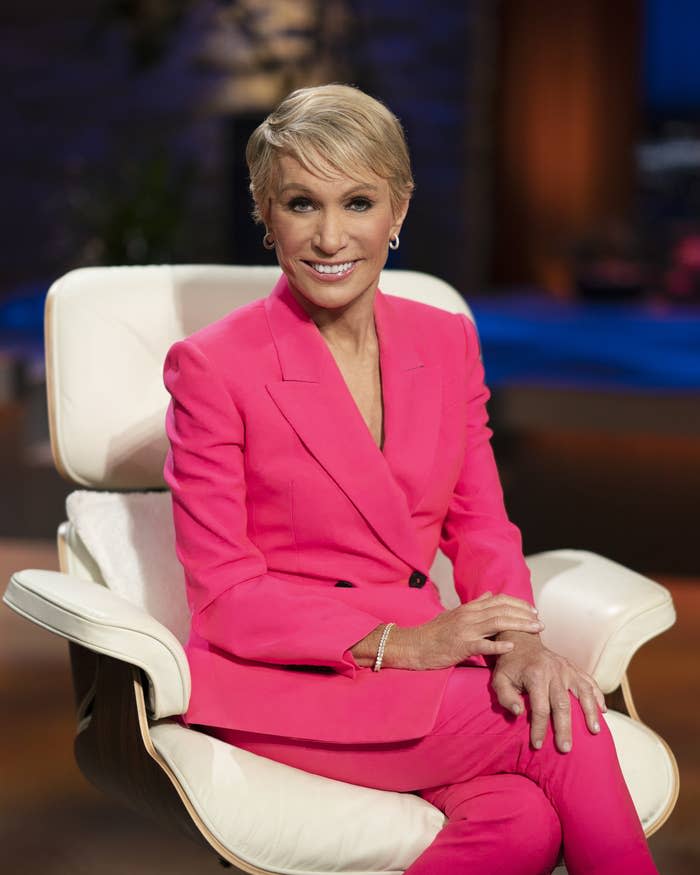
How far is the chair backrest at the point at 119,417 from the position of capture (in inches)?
81.8

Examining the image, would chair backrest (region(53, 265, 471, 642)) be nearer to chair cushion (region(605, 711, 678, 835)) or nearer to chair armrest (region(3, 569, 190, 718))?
chair armrest (region(3, 569, 190, 718))

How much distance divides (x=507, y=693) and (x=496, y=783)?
111 millimetres

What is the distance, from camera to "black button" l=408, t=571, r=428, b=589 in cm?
187

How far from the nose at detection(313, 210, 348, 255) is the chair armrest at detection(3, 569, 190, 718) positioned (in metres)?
0.53

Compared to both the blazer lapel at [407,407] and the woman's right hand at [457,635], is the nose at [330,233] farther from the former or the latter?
the woman's right hand at [457,635]

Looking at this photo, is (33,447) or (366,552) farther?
(33,447)

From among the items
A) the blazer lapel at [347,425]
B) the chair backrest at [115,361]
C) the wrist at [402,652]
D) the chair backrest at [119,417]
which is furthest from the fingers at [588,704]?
the chair backrest at [115,361]

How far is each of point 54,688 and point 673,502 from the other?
263 centimetres

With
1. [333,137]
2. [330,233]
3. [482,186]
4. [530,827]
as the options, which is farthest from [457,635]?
[482,186]

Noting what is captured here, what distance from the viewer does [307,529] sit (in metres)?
1.80

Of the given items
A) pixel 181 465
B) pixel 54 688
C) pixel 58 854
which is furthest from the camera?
pixel 54 688

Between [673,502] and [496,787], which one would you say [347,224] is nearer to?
[496,787]

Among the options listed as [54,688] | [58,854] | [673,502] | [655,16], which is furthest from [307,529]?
[655,16]

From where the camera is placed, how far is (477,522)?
6.50ft
